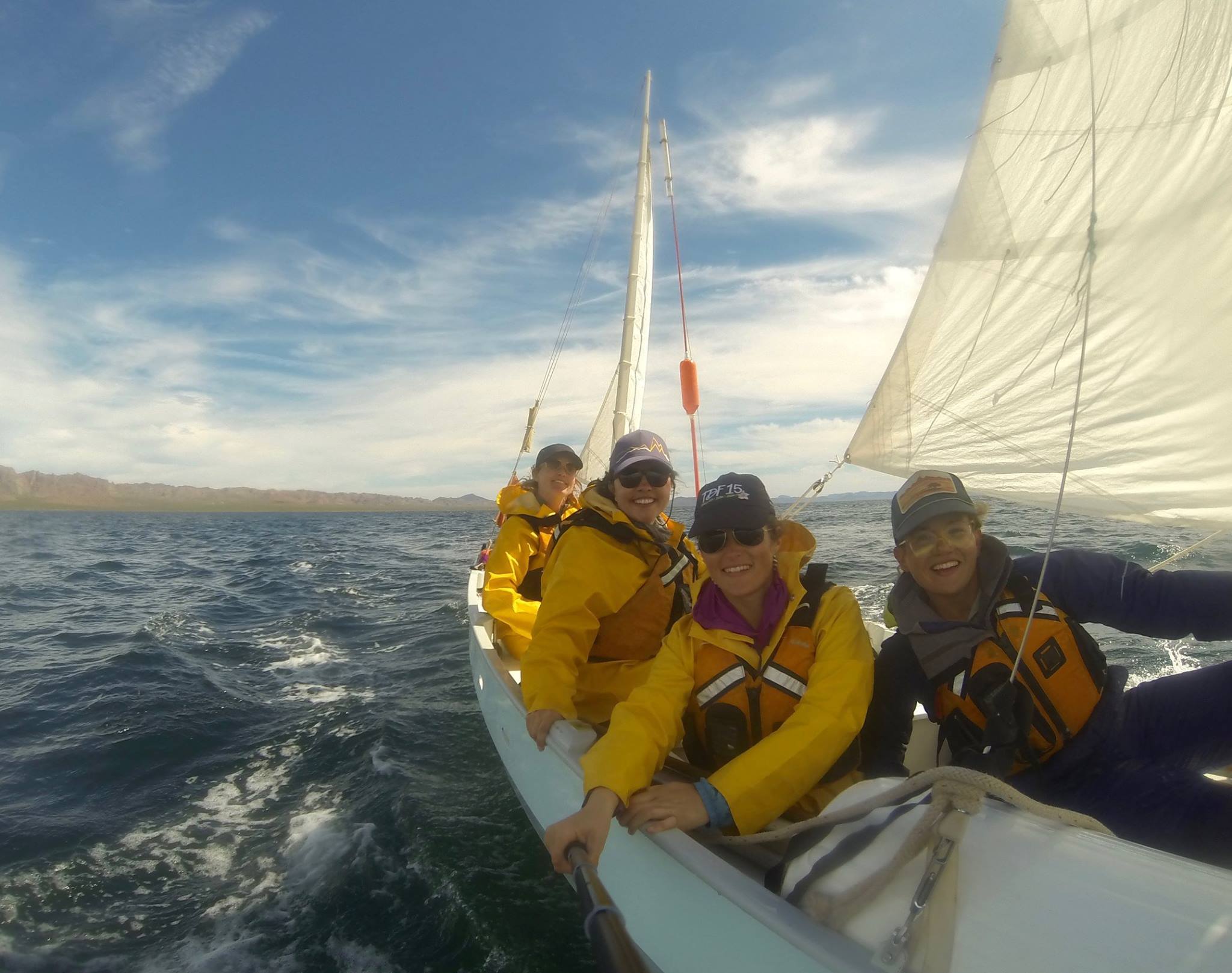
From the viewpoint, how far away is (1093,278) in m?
2.39

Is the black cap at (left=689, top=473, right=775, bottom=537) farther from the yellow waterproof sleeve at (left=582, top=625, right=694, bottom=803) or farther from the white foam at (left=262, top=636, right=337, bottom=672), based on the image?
the white foam at (left=262, top=636, right=337, bottom=672)

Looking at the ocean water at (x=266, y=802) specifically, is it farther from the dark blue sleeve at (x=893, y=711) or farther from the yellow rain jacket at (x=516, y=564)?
the dark blue sleeve at (x=893, y=711)

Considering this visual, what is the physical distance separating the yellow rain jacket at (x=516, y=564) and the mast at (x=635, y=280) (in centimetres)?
309

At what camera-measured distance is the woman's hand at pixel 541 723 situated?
2768 mm

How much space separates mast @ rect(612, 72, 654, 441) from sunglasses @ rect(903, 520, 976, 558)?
6.32 meters

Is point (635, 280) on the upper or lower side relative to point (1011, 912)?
upper

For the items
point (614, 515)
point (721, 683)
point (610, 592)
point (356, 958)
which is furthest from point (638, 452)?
point (356, 958)

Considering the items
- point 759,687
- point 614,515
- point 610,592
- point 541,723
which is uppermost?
point 614,515

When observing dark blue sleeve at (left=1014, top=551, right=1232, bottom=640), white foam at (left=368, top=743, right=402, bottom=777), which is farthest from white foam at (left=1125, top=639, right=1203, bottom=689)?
white foam at (left=368, top=743, right=402, bottom=777)

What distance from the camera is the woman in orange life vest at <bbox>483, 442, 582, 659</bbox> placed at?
4.99 m

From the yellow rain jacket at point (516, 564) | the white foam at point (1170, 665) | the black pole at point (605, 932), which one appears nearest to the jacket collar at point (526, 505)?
the yellow rain jacket at point (516, 564)

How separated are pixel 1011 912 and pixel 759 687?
96cm

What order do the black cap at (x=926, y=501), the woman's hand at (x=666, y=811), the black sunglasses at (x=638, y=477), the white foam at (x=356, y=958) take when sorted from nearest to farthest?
1. the woman's hand at (x=666, y=811)
2. the black cap at (x=926, y=501)
3. the white foam at (x=356, y=958)
4. the black sunglasses at (x=638, y=477)

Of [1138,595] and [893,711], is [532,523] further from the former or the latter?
[1138,595]
